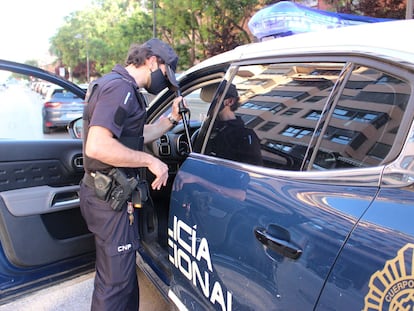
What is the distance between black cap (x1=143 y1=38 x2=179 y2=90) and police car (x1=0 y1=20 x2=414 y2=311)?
168 mm

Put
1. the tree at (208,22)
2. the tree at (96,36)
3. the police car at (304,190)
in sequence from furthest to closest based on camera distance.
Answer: the tree at (96,36), the tree at (208,22), the police car at (304,190)

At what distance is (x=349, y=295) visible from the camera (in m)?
0.99

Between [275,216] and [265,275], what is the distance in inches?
8.1

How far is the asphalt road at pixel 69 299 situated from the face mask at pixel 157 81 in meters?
1.42

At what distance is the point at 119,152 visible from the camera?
5.81 ft

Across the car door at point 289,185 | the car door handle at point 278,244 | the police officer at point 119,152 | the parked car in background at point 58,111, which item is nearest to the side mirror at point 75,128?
the police officer at point 119,152

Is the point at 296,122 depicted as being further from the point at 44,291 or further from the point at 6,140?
the point at 44,291

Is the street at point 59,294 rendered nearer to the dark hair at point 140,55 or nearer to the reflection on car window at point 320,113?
the dark hair at point 140,55

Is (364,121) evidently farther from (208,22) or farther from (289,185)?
(208,22)

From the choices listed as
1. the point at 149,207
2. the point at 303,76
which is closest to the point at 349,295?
the point at 303,76

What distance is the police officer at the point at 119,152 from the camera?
5.79 feet

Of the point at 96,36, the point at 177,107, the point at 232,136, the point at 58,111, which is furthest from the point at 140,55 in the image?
the point at 96,36

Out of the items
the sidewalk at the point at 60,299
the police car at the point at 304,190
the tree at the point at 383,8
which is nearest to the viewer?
the police car at the point at 304,190

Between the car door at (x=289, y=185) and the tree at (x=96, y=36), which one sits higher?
the tree at (x=96, y=36)
